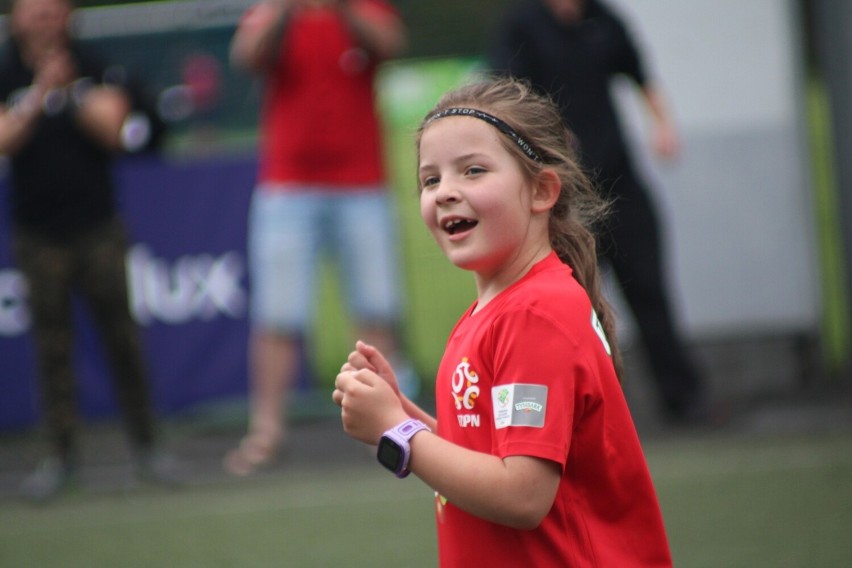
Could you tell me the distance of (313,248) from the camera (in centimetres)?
514

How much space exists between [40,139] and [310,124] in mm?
1096

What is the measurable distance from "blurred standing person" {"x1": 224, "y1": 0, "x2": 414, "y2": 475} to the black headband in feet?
10.1

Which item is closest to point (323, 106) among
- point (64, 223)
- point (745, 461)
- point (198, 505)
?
point (64, 223)

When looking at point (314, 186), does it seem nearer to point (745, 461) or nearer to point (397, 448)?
point (745, 461)

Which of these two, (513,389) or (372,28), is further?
(372,28)

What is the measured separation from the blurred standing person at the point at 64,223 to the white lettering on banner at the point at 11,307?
1.32 m

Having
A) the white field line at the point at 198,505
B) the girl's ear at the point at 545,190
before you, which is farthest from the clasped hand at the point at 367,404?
the white field line at the point at 198,505

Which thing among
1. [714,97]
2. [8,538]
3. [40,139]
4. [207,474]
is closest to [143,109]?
[40,139]

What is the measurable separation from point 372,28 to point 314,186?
67 cm

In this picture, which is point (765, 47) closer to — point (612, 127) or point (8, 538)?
point (612, 127)

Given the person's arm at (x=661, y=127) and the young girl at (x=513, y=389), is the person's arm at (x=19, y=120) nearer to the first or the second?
the person's arm at (x=661, y=127)

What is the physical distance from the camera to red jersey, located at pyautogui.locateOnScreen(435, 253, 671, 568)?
1.82 metres

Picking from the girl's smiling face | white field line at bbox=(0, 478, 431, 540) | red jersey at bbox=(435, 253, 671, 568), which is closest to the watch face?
red jersey at bbox=(435, 253, 671, 568)

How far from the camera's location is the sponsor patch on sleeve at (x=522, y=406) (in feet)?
5.92
